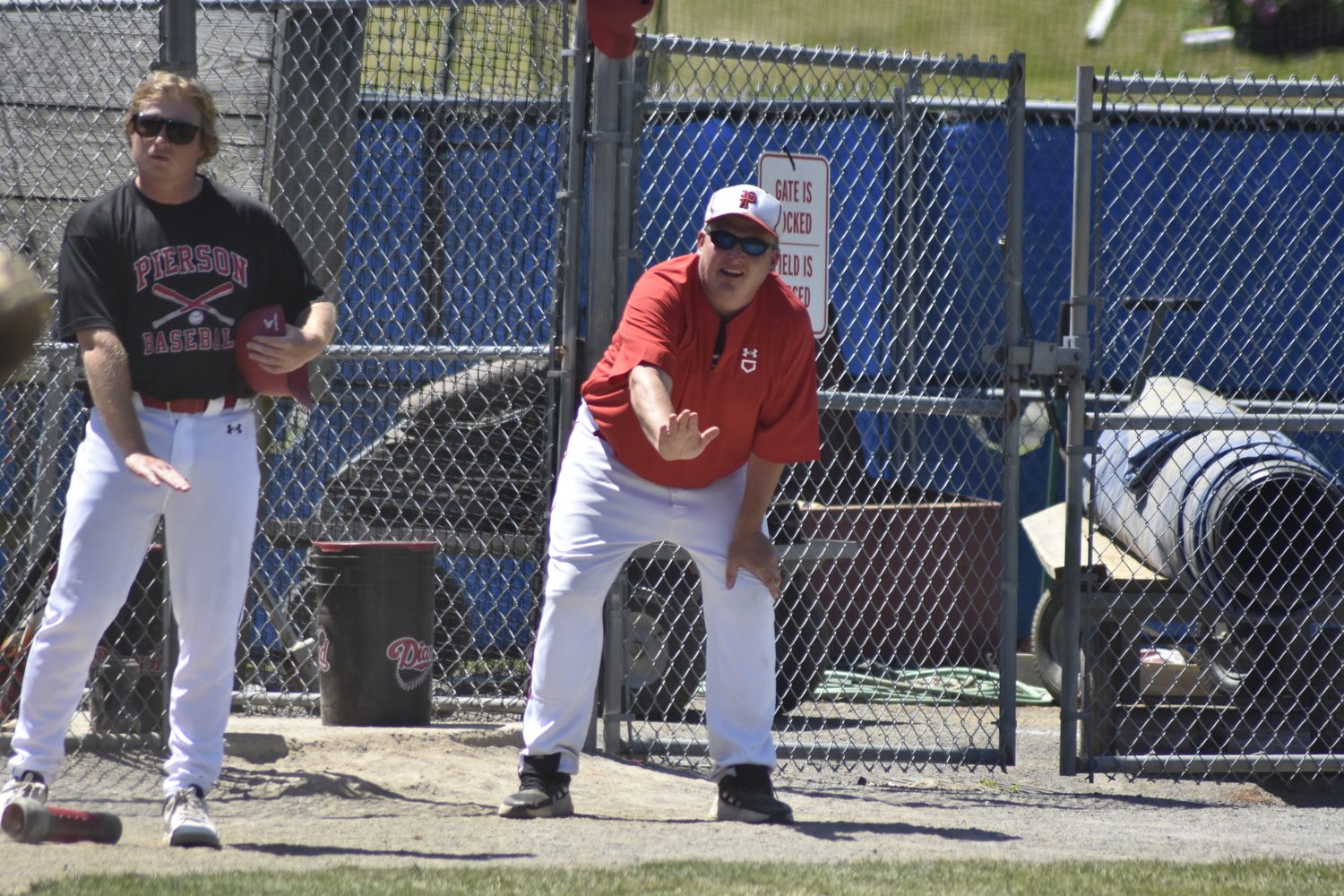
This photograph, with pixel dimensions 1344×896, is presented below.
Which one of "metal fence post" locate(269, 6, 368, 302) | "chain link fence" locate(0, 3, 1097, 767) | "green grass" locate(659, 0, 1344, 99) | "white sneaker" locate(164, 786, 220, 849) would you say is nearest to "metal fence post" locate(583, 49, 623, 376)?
"chain link fence" locate(0, 3, 1097, 767)

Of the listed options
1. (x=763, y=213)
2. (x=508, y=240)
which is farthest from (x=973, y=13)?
(x=763, y=213)

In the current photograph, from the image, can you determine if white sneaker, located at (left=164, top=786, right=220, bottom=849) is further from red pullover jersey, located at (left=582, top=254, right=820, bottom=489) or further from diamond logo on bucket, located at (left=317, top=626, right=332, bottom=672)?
diamond logo on bucket, located at (left=317, top=626, right=332, bottom=672)

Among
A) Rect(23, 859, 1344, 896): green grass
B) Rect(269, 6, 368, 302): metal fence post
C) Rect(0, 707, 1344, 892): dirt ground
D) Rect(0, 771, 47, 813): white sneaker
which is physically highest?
Rect(269, 6, 368, 302): metal fence post

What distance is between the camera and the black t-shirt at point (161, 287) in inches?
150

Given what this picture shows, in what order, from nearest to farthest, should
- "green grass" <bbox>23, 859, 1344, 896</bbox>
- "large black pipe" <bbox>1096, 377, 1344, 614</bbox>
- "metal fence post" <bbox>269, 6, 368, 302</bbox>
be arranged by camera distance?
1. "green grass" <bbox>23, 859, 1344, 896</bbox>
2. "large black pipe" <bbox>1096, 377, 1344, 614</bbox>
3. "metal fence post" <bbox>269, 6, 368, 302</bbox>

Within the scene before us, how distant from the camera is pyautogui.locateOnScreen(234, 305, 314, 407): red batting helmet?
3.91 m

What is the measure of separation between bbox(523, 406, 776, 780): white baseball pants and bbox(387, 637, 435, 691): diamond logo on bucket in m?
1.44

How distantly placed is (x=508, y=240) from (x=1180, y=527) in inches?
135

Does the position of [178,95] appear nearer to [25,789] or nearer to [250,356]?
[250,356]

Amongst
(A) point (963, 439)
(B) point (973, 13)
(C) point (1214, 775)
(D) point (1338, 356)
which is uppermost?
(B) point (973, 13)

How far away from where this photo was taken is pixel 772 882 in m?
3.44

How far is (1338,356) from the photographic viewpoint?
9.20 metres

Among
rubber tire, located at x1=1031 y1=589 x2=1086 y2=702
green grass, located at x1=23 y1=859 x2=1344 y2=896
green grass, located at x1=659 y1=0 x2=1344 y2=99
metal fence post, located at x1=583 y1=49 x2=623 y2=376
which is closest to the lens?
green grass, located at x1=23 y1=859 x2=1344 y2=896

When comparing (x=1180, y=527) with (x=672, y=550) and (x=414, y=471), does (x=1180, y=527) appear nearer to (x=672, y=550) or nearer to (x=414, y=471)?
(x=672, y=550)
